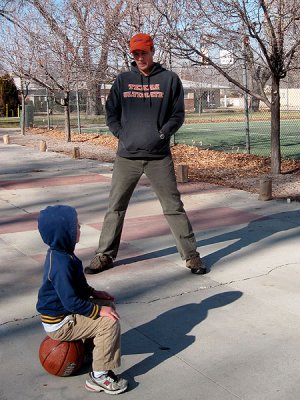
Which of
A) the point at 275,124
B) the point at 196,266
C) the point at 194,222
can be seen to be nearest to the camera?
the point at 196,266

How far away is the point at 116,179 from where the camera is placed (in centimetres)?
553

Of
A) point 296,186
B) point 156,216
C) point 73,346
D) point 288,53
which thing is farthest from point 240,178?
point 73,346

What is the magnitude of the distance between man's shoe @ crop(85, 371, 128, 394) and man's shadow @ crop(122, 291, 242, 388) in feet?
0.32

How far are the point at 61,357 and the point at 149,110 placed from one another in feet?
8.20

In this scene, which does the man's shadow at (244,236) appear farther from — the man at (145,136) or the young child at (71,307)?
the young child at (71,307)

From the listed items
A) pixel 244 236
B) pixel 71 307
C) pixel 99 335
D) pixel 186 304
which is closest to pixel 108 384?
pixel 99 335

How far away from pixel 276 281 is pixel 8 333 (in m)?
2.30

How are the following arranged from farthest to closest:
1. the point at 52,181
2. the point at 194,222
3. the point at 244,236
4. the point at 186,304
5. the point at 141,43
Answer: the point at 52,181 < the point at 194,222 < the point at 244,236 < the point at 141,43 < the point at 186,304

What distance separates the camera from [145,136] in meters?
5.29

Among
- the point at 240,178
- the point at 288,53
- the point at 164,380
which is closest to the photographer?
the point at 164,380

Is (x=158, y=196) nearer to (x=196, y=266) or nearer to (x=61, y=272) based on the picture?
(x=196, y=266)

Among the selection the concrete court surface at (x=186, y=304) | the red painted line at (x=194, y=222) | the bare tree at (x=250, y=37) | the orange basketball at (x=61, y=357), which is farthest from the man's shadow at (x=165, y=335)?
the bare tree at (x=250, y=37)

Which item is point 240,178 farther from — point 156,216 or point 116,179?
point 116,179

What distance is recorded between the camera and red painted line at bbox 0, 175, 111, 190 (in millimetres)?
11023
